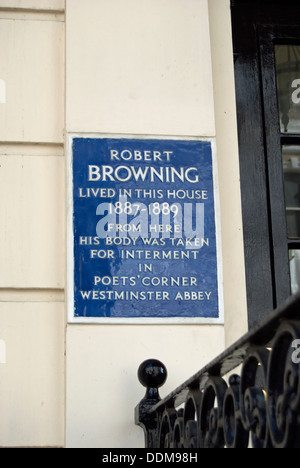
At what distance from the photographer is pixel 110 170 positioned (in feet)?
11.0

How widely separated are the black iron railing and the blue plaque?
68 centimetres

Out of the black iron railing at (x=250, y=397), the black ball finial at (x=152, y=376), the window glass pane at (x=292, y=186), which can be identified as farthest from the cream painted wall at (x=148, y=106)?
the black iron railing at (x=250, y=397)

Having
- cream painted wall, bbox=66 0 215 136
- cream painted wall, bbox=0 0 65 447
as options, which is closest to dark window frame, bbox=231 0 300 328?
cream painted wall, bbox=66 0 215 136

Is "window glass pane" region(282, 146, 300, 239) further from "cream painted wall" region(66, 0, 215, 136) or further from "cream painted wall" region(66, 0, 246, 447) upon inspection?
"cream painted wall" region(66, 0, 215, 136)

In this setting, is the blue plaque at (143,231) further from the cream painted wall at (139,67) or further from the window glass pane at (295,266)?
the window glass pane at (295,266)

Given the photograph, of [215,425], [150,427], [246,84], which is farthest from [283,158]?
[215,425]

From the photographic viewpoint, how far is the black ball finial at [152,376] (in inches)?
117

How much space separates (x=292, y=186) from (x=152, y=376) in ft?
3.86

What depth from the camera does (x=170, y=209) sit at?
3355 mm

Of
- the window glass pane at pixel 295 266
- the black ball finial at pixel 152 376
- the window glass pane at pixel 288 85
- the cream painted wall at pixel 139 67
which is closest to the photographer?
the black ball finial at pixel 152 376

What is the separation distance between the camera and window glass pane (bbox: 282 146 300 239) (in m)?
3.67

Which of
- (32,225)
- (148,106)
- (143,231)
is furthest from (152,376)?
(148,106)

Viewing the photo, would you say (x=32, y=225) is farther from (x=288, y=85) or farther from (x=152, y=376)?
(x=288, y=85)

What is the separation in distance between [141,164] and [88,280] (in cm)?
51
